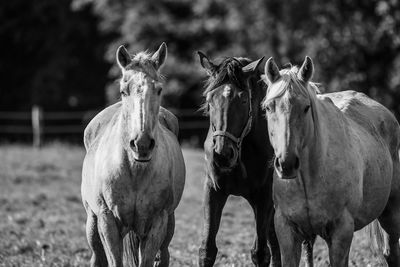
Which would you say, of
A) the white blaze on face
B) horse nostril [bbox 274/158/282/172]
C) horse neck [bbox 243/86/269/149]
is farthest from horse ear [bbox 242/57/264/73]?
horse nostril [bbox 274/158/282/172]

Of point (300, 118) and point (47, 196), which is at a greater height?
point (300, 118)

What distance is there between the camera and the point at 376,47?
22438mm

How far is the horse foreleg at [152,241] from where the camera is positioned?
20.6ft

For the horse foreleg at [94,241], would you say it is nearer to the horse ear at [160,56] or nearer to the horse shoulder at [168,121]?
the horse shoulder at [168,121]

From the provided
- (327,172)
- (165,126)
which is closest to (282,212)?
(327,172)

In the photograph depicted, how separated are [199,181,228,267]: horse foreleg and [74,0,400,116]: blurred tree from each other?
15043mm

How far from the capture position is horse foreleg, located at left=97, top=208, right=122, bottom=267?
6.26 m

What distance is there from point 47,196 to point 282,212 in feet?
27.1

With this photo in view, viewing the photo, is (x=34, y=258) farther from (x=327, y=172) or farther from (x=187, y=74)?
(x=187, y=74)

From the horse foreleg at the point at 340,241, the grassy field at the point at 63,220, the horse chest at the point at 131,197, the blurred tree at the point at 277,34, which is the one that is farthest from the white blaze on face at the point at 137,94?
the blurred tree at the point at 277,34

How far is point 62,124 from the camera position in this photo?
26219 millimetres

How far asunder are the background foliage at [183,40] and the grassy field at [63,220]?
649 centimetres

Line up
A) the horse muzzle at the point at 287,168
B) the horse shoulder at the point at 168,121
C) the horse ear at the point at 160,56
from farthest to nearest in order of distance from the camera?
the horse shoulder at the point at 168,121, the horse ear at the point at 160,56, the horse muzzle at the point at 287,168

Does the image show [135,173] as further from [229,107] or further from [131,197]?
[229,107]
